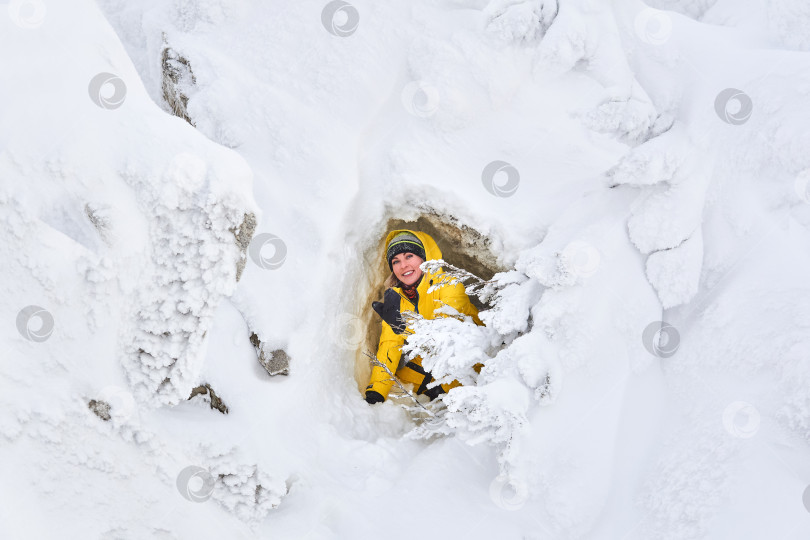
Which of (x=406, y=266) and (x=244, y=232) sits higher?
(x=406, y=266)

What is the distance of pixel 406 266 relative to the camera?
4.67 m

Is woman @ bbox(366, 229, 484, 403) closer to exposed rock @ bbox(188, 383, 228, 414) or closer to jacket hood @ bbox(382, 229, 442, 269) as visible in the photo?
jacket hood @ bbox(382, 229, 442, 269)

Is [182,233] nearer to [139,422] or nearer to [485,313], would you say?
[139,422]

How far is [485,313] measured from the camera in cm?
360

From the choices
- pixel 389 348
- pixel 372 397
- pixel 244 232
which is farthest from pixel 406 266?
pixel 244 232

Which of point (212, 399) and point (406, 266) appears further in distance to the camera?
point (406, 266)

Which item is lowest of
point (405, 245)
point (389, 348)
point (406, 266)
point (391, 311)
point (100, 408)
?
point (100, 408)

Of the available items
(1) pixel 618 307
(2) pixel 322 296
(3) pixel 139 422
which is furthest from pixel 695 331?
(3) pixel 139 422

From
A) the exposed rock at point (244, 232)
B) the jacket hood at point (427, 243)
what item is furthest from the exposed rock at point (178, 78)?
the jacket hood at point (427, 243)

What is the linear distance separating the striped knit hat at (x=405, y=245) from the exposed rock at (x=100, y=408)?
2568 mm

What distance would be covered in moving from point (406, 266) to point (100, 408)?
103 inches

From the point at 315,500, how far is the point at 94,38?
2.96 m

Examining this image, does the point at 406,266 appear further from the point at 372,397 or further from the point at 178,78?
the point at 178,78

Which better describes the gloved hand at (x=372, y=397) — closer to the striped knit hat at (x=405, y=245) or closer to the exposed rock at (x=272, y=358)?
the exposed rock at (x=272, y=358)
